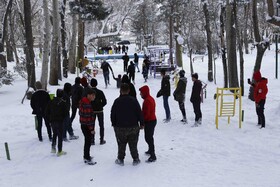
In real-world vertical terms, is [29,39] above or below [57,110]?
above

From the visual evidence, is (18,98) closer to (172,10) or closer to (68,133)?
(68,133)

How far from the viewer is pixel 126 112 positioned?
21.9 feet

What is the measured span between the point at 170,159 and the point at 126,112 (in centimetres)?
172

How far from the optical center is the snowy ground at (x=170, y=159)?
6.44 metres

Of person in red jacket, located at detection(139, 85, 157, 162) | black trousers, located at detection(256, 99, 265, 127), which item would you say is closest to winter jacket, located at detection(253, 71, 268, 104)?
black trousers, located at detection(256, 99, 265, 127)

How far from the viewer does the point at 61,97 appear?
7.85 m

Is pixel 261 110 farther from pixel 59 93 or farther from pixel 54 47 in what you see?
pixel 54 47

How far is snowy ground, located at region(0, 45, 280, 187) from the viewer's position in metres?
6.44

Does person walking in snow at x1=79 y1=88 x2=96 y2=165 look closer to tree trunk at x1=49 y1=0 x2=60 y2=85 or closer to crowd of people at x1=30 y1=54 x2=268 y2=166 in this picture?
crowd of people at x1=30 y1=54 x2=268 y2=166

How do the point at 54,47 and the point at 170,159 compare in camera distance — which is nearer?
the point at 170,159

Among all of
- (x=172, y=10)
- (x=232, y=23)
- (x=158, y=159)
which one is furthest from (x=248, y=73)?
(x=158, y=159)

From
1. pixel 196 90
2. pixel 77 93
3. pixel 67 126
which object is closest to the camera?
pixel 67 126

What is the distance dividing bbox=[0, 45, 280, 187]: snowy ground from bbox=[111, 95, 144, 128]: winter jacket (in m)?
1.00

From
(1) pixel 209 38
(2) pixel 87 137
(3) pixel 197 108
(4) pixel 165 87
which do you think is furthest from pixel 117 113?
(1) pixel 209 38
